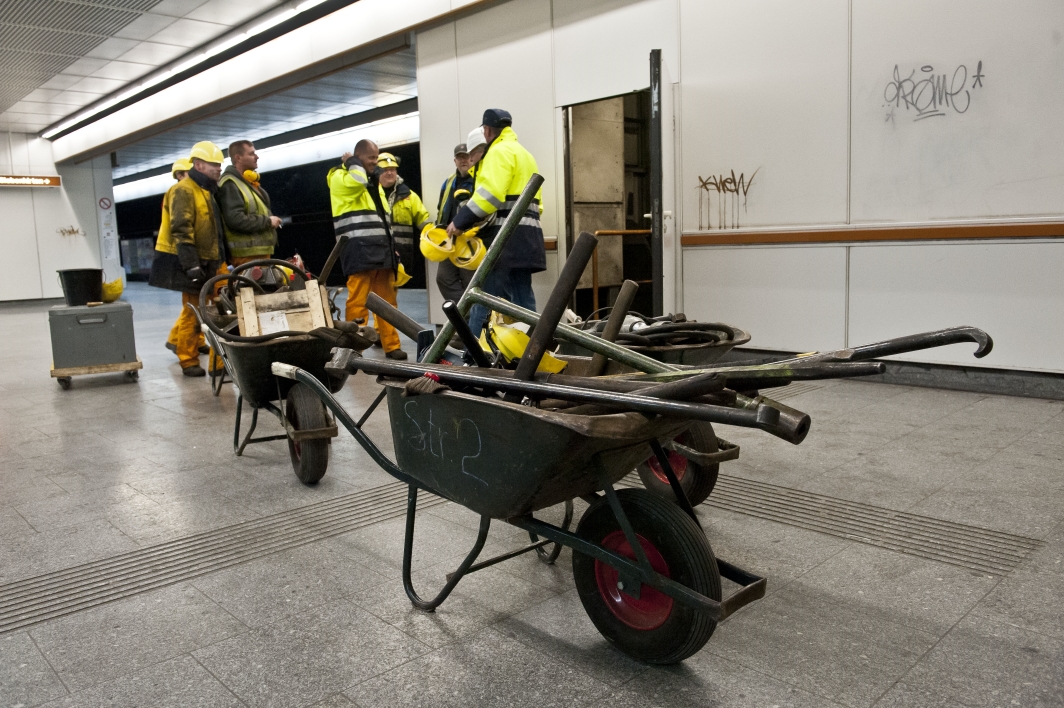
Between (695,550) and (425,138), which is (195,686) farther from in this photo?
(425,138)

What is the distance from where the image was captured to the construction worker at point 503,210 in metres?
5.14

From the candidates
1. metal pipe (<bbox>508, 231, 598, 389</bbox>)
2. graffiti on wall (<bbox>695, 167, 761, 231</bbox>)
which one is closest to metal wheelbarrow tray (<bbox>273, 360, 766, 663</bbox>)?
metal pipe (<bbox>508, 231, 598, 389</bbox>)

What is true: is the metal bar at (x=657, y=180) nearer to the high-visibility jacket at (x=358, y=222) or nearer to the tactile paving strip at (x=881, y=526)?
the tactile paving strip at (x=881, y=526)

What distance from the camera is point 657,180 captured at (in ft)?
16.0

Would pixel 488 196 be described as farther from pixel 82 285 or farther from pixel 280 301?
pixel 82 285

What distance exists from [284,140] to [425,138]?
8.75 m

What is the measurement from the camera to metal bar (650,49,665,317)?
4762 millimetres

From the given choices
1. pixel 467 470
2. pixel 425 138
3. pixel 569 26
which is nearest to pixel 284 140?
pixel 425 138

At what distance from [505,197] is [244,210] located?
2.07 m

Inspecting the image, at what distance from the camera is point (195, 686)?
71.3 inches

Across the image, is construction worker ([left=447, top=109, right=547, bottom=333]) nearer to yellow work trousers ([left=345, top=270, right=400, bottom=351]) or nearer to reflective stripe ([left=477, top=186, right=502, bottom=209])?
reflective stripe ([left=477, top=186, right=502, bottom=209])

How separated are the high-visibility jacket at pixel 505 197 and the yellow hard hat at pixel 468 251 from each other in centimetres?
12

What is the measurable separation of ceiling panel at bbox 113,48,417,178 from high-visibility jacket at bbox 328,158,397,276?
1947mm

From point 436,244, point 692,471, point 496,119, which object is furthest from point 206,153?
point 692,471
